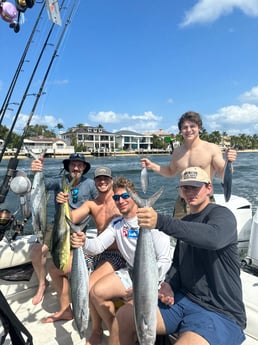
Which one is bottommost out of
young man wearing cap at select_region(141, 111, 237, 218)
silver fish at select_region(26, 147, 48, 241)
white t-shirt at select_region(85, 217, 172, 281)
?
white t-shirt at select_region(85, 217, 172, 281)

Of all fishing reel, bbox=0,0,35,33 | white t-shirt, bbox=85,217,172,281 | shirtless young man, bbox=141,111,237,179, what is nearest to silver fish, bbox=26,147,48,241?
white t-shirt, bbox=85,217,172,281

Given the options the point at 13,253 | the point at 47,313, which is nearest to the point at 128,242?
the point at 47,313

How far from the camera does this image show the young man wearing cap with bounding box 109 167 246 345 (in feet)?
5.32

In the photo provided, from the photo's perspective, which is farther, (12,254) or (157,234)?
Answer: (12,254)

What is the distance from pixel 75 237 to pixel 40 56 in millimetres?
4327

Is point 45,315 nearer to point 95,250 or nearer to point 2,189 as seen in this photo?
point 95,250

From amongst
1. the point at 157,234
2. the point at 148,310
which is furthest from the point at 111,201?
the point at 148,310

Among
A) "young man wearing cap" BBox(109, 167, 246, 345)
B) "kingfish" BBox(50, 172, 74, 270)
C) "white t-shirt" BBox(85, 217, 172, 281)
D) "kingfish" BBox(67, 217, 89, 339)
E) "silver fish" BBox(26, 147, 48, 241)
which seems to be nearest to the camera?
"young man wearing cap" BBox(109, 167, 246, 345)

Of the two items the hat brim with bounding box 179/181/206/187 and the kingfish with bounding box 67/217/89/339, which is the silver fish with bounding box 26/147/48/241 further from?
the hat brim with bounding box 179/181/206/187

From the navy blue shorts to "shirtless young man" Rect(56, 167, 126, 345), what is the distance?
79 cm

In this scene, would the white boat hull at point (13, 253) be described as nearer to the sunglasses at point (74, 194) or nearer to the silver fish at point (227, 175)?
the sunglasses at point (74, 194)

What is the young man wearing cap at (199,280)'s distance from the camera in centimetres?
162

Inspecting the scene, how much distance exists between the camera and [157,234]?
228cm

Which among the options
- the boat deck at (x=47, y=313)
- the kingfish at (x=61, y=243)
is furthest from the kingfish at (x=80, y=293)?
the boat deck at (x=47, y=313)
